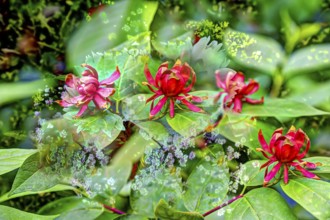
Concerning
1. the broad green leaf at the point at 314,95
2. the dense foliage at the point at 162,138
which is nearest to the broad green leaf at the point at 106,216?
the dense foliage at the point at 162,138

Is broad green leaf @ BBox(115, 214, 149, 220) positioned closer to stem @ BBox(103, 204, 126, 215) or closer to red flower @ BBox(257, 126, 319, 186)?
stem @ BBox(103, 204, 126, 215)

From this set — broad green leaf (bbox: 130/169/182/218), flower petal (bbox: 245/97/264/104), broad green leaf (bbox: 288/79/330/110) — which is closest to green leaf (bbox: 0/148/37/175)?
broad green leaf (bbox: 130/169/182/218)

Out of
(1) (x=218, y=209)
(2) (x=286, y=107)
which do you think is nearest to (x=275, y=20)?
(2) (x=286, y=107)

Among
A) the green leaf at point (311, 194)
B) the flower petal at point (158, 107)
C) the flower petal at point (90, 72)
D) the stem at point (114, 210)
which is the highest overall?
the flower petal at point (90, 72)

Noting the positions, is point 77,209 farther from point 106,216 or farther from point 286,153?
point 286,153

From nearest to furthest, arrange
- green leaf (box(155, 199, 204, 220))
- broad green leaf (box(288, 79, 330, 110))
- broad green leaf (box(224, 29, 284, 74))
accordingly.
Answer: green leaf (box(155, 199, 204, 220)) < broad green leaf (box(224, 29, 284, 74)) < broad green leaf (box(288, 79, 330, 110))

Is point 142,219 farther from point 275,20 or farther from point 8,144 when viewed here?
point 275,20

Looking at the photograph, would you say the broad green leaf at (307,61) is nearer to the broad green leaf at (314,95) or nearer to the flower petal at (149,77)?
the broad green leaf at (314,95)
